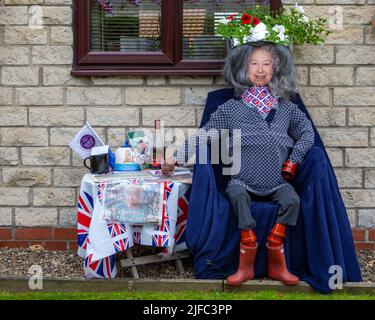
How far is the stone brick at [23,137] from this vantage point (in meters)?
A: 4.97

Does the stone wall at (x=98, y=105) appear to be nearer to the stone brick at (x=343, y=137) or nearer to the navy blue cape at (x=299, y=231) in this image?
the stone brick at (x=343, y=137)

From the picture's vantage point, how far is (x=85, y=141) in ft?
15.1

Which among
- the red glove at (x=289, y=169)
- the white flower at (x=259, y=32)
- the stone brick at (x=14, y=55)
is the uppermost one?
the white flower at (x=259, y=32)

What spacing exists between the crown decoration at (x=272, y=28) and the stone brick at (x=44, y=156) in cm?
147

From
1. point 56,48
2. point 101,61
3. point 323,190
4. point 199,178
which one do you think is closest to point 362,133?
point 323,190

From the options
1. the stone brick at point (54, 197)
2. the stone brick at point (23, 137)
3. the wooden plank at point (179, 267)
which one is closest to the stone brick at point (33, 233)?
the stone brick at point (54, 197)

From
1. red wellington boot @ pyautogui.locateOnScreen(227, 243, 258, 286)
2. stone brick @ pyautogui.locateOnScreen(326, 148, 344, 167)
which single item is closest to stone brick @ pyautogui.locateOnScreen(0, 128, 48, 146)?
red wellington boot @ pyautogui.locateOnScreen(227, 243, 258, 286)

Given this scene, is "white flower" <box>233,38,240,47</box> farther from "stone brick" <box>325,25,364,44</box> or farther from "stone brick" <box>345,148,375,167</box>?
"stone brick" <box>345,148,375,167</box>

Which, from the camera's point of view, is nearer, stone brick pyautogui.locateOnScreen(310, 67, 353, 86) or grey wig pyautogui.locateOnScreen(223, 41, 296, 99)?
grey wig pyautogui.locateOnScreen(223, 41, 296, 99)

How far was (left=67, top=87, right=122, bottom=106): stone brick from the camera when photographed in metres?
4.95

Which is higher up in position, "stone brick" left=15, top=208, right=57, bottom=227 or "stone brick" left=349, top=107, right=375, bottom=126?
"stone brick" left=349, top=107, right=375, bottom=126

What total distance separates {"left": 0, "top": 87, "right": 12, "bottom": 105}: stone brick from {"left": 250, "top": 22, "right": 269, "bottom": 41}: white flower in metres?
1.85

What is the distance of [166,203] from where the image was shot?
420 cm

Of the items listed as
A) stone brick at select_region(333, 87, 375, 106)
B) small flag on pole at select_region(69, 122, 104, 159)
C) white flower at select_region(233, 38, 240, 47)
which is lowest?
small flag on pole at select_region(69, 122, 104, 159)
